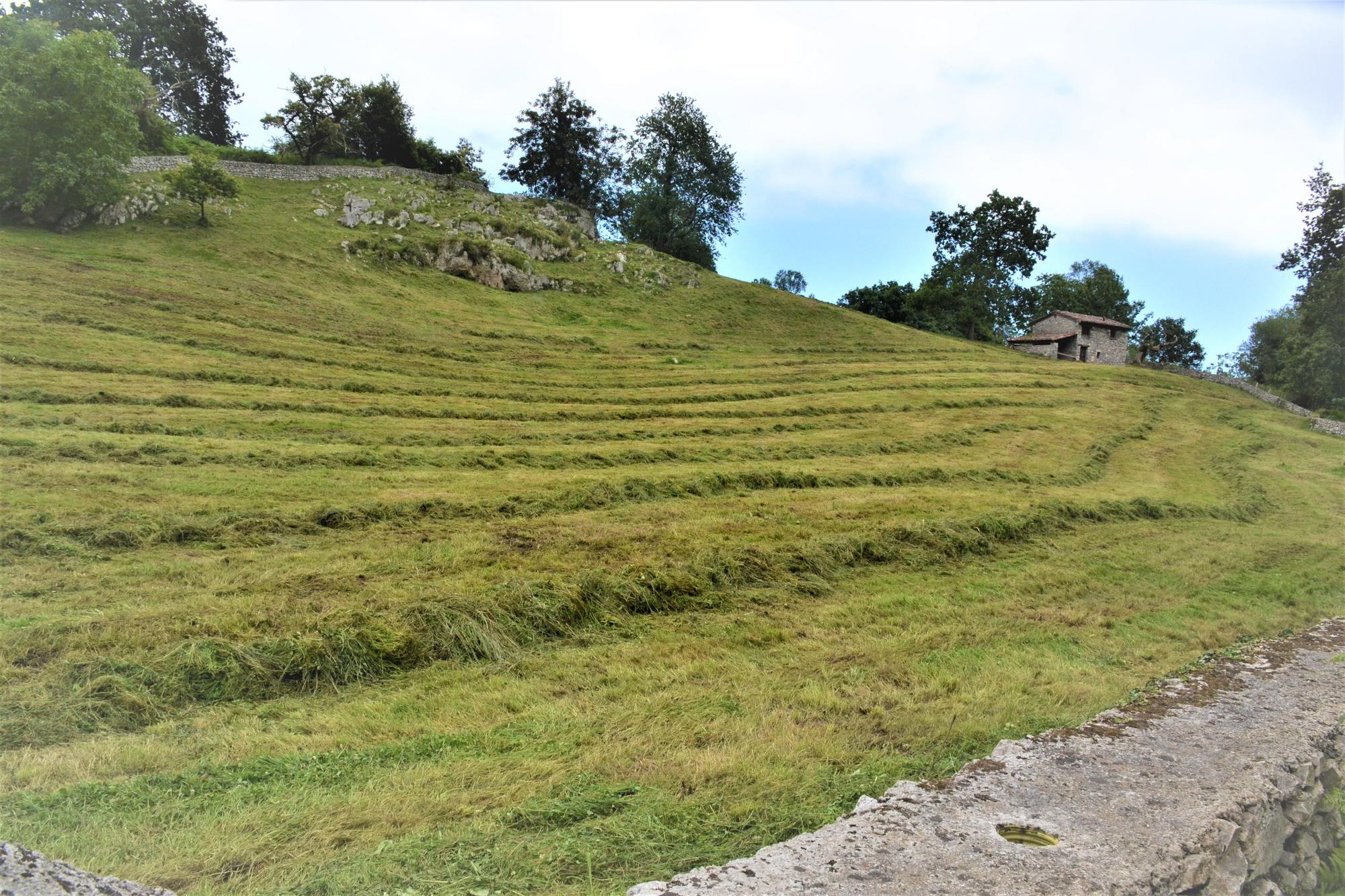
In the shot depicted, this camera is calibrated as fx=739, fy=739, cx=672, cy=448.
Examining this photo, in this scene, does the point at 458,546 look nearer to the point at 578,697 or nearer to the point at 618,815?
the point at 578,697

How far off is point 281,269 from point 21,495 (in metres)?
26.9

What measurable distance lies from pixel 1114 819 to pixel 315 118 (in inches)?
2684

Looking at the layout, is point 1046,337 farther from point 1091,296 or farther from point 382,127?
point 382,127

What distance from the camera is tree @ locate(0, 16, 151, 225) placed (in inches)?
1234

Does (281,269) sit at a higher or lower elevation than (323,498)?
higher

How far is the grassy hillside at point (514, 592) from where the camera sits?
5676 mm

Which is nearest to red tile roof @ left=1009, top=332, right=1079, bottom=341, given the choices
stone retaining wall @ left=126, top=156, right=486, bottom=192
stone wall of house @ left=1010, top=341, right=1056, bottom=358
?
stone wall of house @ left=1010, top=341, right=1056, bottom=358

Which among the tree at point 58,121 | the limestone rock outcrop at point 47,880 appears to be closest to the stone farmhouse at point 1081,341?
the tree at point 58,121

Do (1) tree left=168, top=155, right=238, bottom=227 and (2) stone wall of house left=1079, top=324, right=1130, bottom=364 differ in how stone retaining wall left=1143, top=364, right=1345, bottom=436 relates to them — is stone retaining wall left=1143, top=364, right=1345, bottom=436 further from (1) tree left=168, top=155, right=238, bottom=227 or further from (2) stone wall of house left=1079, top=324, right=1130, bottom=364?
(1) tree left=168, top=155, right=238, bottom=227

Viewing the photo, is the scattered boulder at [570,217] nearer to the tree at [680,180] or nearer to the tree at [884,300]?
the tree at [680,180]

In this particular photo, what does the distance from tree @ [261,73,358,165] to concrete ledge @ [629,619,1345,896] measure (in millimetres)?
64351

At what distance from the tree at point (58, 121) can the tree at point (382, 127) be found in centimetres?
2770

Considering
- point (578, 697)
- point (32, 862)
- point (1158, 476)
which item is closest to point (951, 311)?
point (1158, 476)

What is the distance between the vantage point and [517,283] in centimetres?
4534
